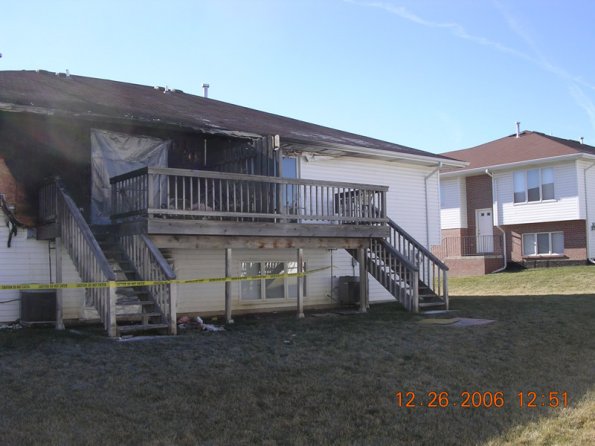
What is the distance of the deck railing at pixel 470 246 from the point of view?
27.5 m

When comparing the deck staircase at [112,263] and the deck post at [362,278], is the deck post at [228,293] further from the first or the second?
the deck post at [362,278]

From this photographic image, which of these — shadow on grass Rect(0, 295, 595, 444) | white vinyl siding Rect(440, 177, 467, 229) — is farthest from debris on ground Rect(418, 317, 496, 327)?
white vinyl siding Rect(440, 177, 467, 229)

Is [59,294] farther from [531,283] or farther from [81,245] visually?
[531,283]

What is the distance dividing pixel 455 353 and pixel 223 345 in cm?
317

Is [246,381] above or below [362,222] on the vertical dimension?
below

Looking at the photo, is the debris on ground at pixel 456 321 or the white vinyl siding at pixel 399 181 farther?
the white vinyl siding at pixel 399 181

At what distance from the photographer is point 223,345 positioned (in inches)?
344

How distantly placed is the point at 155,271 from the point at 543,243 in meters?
21.0

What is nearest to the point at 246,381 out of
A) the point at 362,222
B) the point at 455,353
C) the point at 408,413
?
the point at 408,413

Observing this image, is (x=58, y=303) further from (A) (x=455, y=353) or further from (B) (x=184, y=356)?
(A) (x=455, y=353)

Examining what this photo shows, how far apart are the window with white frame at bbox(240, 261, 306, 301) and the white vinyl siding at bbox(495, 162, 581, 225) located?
15.1 m

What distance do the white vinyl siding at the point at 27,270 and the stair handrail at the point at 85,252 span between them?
848 mm

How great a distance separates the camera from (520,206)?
87.5 ft
